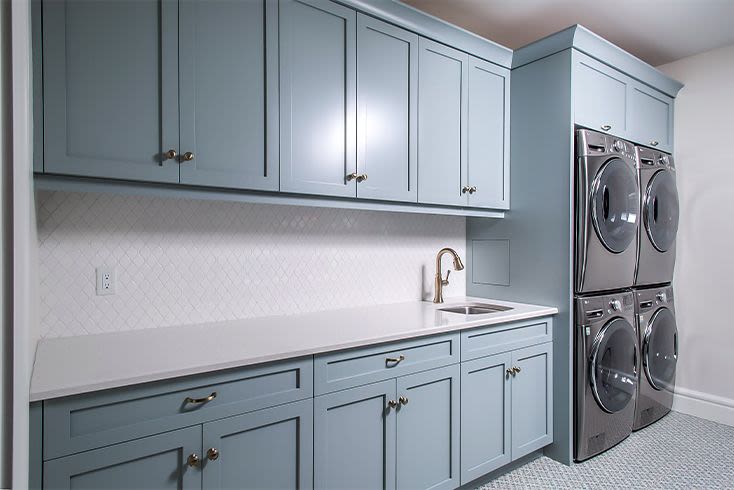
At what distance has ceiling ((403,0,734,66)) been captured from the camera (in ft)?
8.48

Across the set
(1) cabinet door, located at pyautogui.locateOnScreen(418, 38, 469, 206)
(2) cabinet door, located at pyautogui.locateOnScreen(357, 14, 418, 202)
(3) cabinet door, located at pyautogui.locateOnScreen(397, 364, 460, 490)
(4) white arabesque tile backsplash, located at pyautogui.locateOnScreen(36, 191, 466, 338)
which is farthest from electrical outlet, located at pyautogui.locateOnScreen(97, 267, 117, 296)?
(1) cabinet door, located at pyautogui.locateOnScreen(418, 38, 469, 206)

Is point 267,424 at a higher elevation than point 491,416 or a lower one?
higher

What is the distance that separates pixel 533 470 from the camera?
244cm

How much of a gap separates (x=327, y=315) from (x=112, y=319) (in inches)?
37.2

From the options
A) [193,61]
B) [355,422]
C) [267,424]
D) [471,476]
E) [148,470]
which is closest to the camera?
[148,470]

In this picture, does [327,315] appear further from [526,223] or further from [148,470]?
[526,223]

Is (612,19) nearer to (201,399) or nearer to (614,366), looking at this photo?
(614,366)

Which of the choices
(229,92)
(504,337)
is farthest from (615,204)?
(229,92)

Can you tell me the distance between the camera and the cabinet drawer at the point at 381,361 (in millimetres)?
1634

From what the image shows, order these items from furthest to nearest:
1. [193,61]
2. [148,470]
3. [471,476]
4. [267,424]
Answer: [471,476] → [193,61] → [267,424] → [148,470]

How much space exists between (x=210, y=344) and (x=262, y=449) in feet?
1.34

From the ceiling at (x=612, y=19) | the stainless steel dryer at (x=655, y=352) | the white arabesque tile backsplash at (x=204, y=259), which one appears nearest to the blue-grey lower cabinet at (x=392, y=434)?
the white arabesque tile backsplash at (x=204, y=259)

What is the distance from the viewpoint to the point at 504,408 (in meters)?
2.29

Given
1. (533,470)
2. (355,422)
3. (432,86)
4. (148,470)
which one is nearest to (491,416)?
(533,470)
